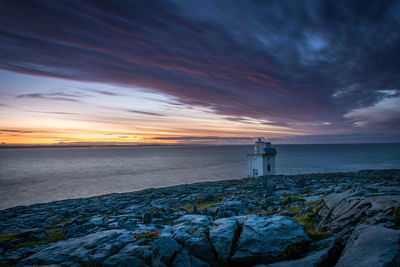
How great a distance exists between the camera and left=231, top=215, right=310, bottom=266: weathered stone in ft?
28.8

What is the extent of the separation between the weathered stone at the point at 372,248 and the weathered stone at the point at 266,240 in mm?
1818

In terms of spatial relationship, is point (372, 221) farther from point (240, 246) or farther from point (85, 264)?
point (85, 264)

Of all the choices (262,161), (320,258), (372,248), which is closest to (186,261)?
(320,258)

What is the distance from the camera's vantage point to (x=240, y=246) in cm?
940

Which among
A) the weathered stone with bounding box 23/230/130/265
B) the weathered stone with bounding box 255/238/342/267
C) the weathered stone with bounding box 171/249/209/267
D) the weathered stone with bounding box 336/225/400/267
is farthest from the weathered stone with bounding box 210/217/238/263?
the weathered stone with bounding box 23/230/130/265

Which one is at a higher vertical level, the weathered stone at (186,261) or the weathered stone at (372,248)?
the weathered stone at (372,248)

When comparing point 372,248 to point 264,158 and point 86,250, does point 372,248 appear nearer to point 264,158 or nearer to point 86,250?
point 86,250

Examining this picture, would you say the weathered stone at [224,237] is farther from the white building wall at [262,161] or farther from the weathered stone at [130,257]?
the white building wall at [262,161]

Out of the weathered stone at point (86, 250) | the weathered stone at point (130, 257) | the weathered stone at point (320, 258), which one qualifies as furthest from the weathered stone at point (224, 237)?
the weathered stone at point (86, 250)

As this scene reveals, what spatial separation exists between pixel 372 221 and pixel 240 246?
688 centimetres

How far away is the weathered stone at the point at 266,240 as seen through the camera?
8.77 m

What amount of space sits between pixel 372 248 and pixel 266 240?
3.83 m

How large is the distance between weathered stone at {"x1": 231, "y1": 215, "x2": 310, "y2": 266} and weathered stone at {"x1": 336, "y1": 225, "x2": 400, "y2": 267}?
1.82 metres

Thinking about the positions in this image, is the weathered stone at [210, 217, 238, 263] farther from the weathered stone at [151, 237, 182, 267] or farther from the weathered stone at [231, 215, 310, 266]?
the weathered stone at [151, 237, 182, 267]
